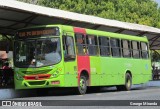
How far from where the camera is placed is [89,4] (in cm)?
6384

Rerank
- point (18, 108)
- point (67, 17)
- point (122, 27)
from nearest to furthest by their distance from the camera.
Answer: point (18, 108), point (67, 17), point (122, 27)

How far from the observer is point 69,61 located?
21.1 meters

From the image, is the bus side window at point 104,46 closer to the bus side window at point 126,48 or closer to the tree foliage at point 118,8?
the bus side window at point 126,48

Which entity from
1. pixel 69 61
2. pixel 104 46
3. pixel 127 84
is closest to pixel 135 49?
pixel 127 84

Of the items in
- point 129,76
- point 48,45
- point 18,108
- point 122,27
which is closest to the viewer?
point 18,108

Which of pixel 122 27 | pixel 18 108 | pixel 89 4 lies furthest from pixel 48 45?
pixel 89 4

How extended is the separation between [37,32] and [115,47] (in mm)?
5648

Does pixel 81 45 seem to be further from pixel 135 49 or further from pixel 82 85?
pixel 135 49

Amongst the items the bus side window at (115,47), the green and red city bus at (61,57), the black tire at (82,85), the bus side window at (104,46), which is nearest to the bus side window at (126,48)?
the bus side window at (115,47)

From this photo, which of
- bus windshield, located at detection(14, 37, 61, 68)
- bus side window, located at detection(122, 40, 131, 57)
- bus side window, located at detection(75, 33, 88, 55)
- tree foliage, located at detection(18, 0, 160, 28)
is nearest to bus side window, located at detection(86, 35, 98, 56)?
bus side window, located at detection(75, 33, 88, 55)

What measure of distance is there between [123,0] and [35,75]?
49.1 m

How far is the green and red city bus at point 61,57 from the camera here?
67.8 feet

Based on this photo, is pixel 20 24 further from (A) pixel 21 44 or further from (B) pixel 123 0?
(B) pixel 123 0

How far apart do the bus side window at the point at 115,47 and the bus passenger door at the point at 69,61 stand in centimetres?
425
